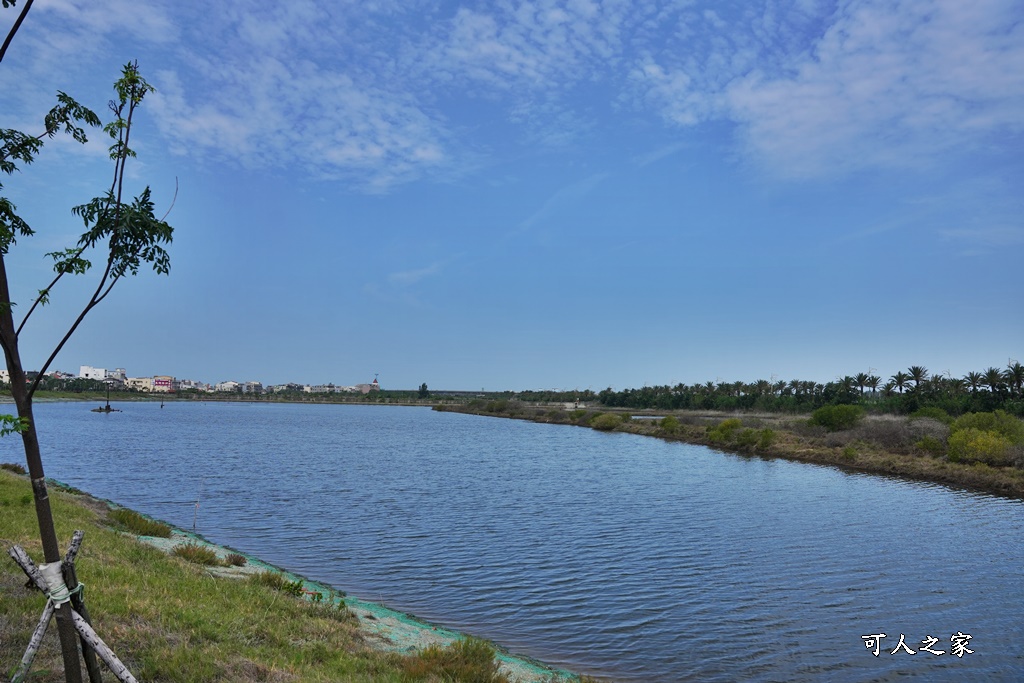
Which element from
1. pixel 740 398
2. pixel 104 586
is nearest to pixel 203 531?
pixel 104 586

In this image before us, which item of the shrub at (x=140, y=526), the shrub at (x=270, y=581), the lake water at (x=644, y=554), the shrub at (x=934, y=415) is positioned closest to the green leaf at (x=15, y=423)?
the shrub at (x=270, y=581)

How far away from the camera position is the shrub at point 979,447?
5197cm

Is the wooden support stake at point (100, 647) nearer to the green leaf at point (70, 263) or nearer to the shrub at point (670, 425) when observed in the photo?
the green leaf at point (70, 263)

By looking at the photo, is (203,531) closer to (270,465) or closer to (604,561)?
(604,561)

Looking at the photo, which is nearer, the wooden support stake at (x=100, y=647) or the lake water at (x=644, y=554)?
the wooden support stake at (x=100, y=647)

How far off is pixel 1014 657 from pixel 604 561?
11487mm

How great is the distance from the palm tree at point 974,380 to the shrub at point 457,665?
111 metres

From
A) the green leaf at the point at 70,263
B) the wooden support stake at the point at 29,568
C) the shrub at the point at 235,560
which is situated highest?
the green leaf at the point at 70,263

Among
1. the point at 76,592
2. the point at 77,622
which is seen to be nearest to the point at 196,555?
the point at 76,592

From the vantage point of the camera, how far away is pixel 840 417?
82125mm

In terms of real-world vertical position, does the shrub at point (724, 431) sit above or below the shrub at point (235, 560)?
above

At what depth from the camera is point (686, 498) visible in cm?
3838

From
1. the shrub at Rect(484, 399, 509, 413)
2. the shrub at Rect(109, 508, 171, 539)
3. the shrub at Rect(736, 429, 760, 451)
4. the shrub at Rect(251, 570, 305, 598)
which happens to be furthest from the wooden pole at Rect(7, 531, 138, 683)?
the shrub at Rect(484, 399, 509, 413)

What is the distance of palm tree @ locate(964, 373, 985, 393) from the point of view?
98.7 m
